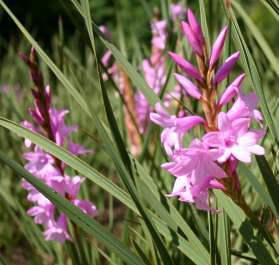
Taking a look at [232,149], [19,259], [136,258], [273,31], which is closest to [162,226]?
[136,258]

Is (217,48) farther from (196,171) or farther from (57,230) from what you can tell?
(57,230)

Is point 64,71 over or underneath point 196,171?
over

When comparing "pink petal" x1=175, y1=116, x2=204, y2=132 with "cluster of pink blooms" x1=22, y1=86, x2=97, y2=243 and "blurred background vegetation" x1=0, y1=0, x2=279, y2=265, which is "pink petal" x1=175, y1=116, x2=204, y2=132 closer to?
"blurred background vegetation" x1=0, y1=0, x2=279, y2=265

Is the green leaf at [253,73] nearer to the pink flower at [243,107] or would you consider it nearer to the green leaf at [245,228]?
the pink flower at [243,107]

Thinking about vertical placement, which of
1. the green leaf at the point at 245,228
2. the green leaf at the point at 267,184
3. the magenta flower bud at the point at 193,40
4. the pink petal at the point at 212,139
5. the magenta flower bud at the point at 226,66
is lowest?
the green leaf at the point at 245,228

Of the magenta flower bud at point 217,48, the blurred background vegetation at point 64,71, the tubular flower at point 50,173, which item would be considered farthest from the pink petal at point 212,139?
the tubular flower at point 50,173

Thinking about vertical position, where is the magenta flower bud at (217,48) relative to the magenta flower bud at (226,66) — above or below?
above

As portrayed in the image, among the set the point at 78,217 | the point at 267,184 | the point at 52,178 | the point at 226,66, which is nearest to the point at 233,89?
the point at 226,66
